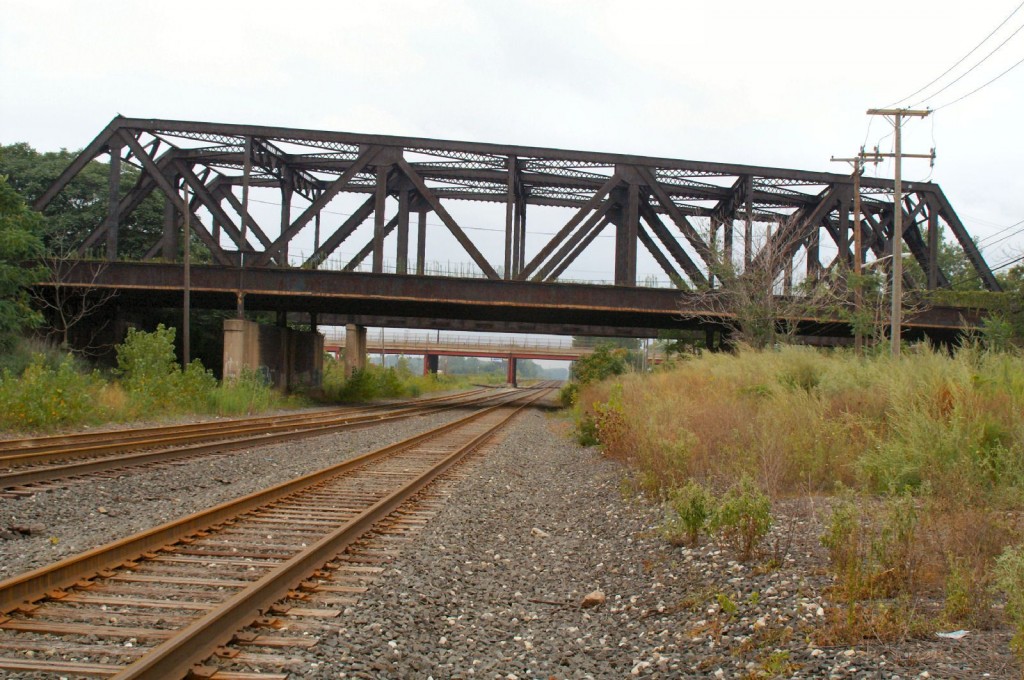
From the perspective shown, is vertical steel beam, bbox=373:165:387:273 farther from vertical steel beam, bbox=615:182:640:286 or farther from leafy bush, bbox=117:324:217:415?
vertical steel beam, bbox=615:182:640:286

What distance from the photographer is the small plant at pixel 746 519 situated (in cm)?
671

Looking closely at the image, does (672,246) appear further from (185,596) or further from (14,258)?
(185,596)

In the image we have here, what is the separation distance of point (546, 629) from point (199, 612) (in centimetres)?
240

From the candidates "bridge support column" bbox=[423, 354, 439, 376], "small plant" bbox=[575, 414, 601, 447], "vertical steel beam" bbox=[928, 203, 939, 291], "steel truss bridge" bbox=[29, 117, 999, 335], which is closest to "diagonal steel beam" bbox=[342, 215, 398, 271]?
"steel truss bridge" bbox=[29, 117, 999, 335]

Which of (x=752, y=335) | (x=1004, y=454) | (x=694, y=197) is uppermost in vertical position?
(x=694, y=197)

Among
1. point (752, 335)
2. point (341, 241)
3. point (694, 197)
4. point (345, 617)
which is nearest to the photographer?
point (345, 617)

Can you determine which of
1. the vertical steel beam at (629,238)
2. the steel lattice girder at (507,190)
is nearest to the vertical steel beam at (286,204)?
the steel lattice girder at (507,190)

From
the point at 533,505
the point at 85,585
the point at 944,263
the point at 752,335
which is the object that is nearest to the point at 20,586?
the point at 85,585

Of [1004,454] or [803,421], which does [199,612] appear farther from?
[803,421]

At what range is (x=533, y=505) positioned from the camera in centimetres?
1105

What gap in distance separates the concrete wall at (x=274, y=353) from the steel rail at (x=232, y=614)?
27.5 m

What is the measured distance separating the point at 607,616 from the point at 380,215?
31.8 meters

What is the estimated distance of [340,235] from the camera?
124 feet

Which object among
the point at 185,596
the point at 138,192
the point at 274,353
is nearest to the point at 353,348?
the point at 274,353
